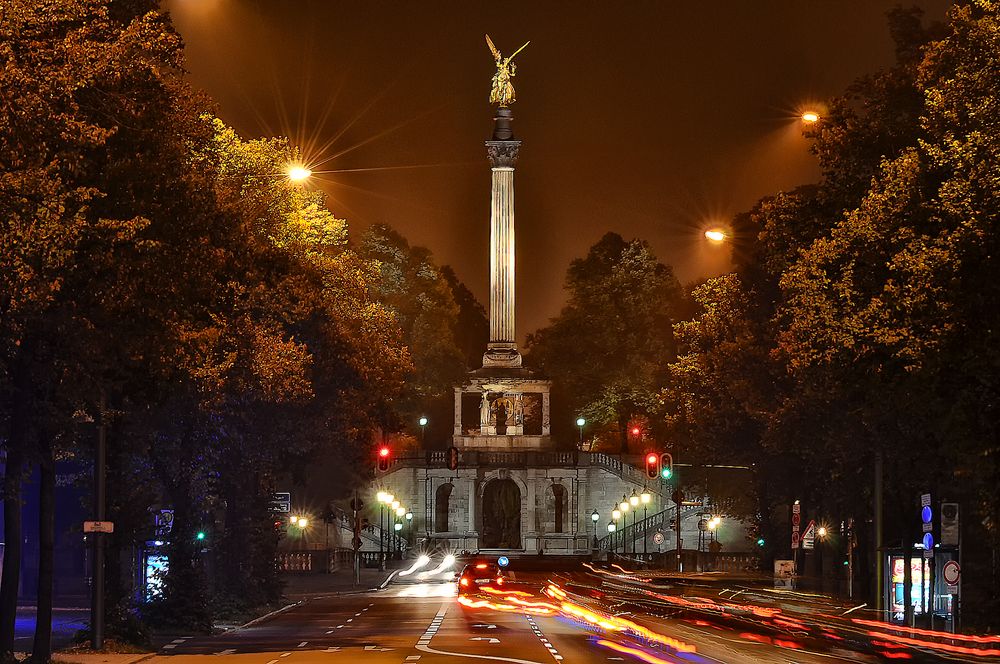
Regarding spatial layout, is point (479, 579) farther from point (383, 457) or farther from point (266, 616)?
point (266, 616)

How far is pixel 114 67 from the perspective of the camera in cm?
2784

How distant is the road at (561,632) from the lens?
102 ft

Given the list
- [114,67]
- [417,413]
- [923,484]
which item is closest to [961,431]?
[923,484]

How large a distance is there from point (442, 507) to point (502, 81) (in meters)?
29.7

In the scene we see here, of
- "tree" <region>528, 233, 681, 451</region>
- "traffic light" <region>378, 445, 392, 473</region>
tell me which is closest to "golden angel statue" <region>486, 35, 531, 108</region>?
"tree" <region>528, 233, 681, 451</region>

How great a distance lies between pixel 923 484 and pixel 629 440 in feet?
266

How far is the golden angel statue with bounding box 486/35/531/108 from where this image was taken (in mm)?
116688

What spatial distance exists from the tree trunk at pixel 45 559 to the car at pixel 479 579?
27788mm

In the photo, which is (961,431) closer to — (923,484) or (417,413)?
(923,484)

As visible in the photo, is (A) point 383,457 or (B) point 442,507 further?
(B) point 442,507

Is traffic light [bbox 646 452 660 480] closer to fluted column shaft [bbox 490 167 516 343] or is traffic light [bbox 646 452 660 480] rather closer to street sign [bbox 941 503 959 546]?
street sign [bbox 941 503 959 546]

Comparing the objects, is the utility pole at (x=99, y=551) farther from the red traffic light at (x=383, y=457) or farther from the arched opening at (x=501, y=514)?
the arched opening at (x=501, y=514)

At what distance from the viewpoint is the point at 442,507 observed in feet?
375

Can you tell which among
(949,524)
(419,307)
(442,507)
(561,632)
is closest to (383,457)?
(561,632)
